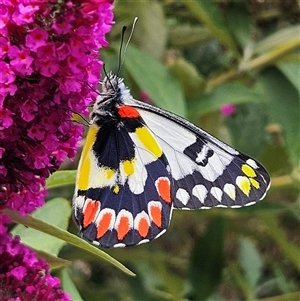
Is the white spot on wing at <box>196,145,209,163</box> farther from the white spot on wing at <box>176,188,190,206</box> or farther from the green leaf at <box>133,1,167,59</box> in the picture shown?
the green leaf at <box>133,1,167,59</box>

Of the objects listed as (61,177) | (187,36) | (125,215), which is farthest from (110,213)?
(187,36)

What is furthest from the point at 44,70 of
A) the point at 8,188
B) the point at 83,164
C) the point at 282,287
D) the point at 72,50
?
the point at 282,287

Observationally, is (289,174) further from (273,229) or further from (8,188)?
(8,188)

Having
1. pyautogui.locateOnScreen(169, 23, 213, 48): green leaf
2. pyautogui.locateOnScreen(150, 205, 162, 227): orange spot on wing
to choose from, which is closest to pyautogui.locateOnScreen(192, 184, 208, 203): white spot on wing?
pyautogui.locateOnScreen(150, 205, 162, 227): orange spot on wing

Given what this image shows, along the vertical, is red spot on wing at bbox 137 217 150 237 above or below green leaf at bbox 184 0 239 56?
above

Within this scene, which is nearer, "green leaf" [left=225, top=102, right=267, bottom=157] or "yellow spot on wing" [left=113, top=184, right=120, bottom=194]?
"yellow spot on wing" [left=113, top=184, right=120, bottom=194]

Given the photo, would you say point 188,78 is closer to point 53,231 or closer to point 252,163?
point 252,163

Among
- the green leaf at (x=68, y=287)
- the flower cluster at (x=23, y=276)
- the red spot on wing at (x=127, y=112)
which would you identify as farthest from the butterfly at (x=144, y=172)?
the green leaf at (x=68, y=287)

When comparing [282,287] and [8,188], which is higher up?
[8,188]
